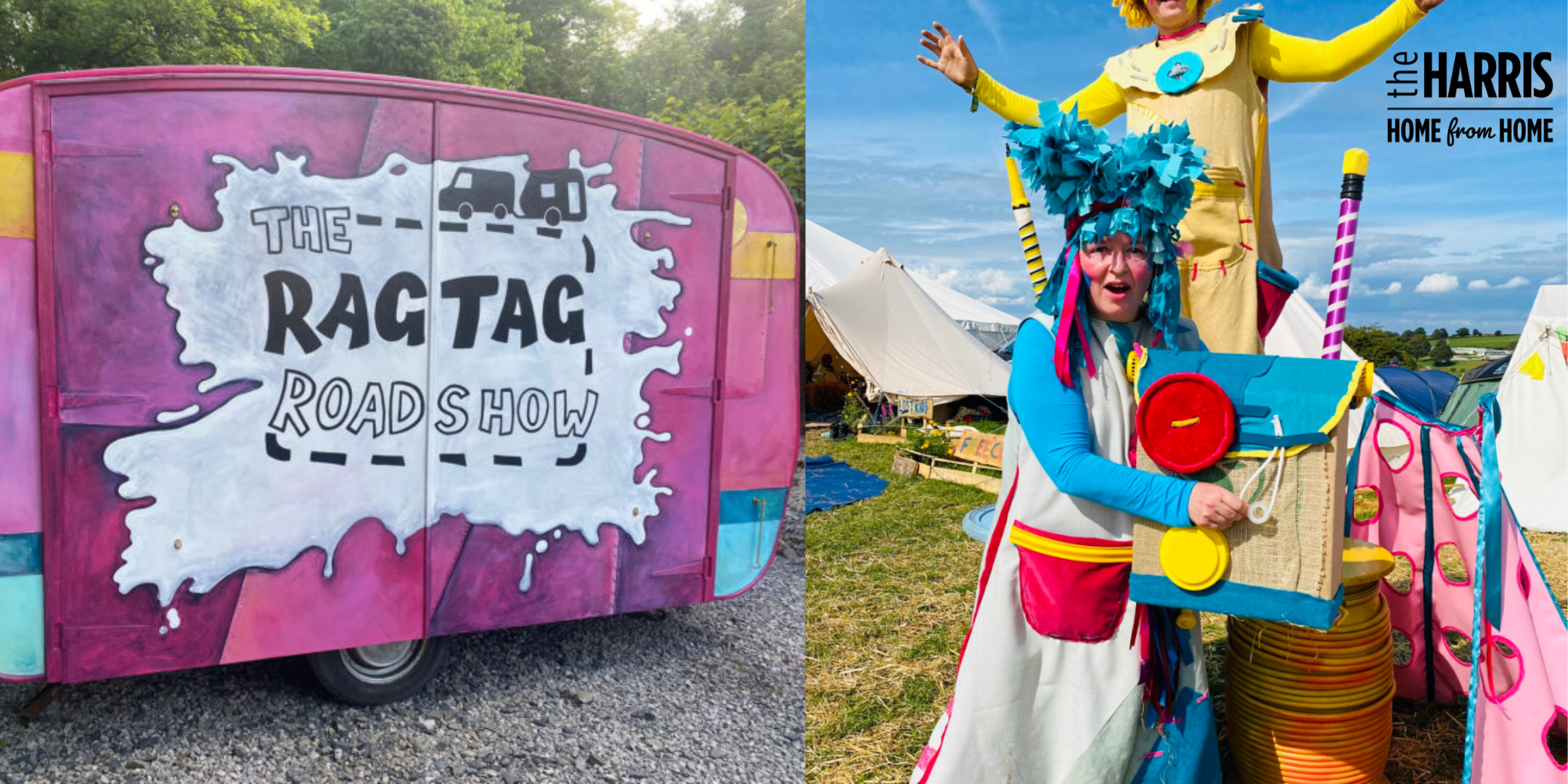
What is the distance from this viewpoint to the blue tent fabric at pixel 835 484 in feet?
24.1

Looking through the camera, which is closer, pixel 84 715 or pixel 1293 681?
pixel 1293 681

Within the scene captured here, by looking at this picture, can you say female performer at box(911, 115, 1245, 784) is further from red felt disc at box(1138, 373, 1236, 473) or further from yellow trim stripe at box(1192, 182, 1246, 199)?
yellow trim stripe at box(1192, 182, 1246, 199)

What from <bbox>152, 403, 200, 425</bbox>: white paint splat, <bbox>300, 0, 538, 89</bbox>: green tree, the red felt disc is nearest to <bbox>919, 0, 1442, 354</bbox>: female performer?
the red felt disc

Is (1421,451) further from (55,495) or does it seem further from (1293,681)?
(55,495)

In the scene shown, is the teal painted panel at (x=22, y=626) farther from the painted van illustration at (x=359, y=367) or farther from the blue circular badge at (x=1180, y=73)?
the blue circular badge at (x=1180, y=73)

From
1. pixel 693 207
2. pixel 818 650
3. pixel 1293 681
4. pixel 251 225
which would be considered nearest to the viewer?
pixel 1293 681

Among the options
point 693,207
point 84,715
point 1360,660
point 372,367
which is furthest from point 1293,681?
point 84,715

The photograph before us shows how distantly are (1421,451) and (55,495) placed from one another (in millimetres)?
4234

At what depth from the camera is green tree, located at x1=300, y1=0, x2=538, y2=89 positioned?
13.5 meters

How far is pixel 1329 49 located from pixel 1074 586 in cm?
167

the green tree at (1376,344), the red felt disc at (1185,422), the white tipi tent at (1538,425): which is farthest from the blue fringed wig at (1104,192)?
the green tree at (1376,344)

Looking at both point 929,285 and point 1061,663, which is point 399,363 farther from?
point 929,285

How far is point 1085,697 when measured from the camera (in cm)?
186

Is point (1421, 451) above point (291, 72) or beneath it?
beneath
